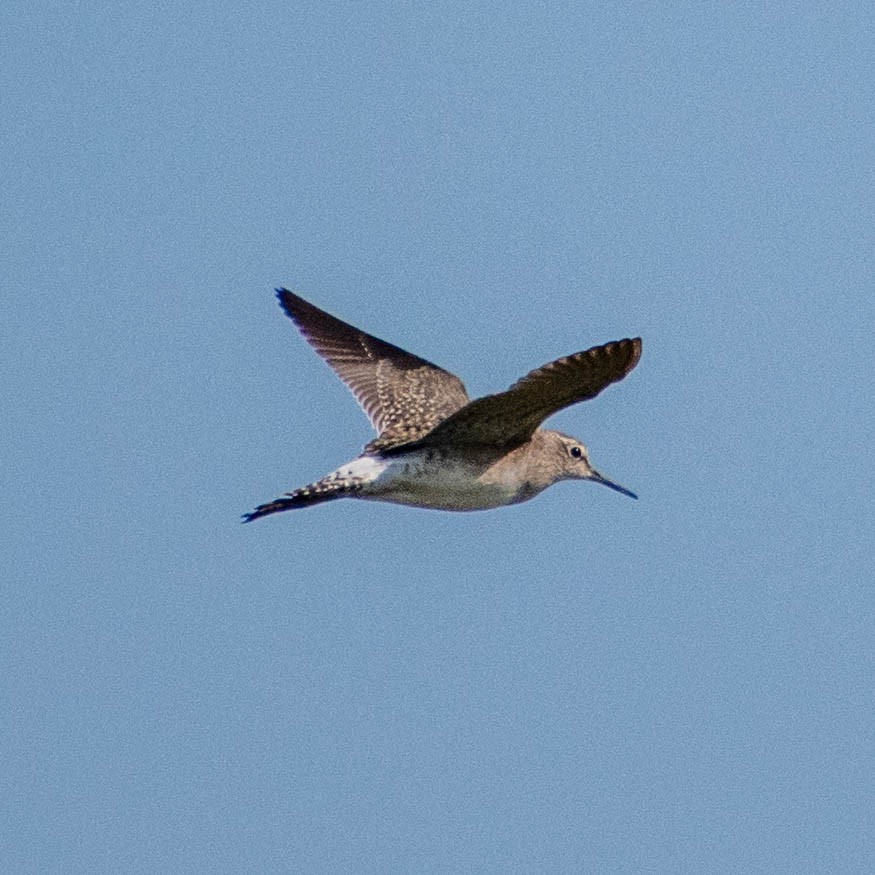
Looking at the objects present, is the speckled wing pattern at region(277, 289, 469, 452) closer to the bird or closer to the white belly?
the bird

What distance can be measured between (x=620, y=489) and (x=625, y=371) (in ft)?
11.3

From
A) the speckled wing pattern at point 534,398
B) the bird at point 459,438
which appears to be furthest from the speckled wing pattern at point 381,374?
the speckled wing pattern at point 534,398

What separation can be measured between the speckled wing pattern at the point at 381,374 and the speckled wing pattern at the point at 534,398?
1.24 metres

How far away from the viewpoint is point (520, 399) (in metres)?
11.9

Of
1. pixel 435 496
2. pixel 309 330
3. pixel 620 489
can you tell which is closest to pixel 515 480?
pixel 435 496

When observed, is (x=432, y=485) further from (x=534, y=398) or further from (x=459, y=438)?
(x=534, y=398)

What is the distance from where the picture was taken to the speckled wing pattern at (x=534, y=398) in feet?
36.8

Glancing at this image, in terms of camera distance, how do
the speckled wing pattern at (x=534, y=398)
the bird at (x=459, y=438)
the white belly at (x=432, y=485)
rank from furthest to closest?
the white belly at (x=432, y=485), the bird at (x=459, y=438), the speckled wing pattern at (x=534, y=398)

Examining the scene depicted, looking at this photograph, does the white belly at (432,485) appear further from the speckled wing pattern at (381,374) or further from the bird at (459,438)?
the speckled wing pattern at (381,374)

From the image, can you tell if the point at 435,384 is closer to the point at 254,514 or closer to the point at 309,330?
the point at 309,330

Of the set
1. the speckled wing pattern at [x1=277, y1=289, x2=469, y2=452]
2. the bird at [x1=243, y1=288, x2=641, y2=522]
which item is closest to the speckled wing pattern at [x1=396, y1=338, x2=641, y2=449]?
the bird at [x1=243, y1=288, x2=641, y2=522]

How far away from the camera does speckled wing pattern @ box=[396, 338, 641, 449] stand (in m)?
11.2

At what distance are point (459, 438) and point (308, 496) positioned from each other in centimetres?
113

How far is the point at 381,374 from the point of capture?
15.3 meters
